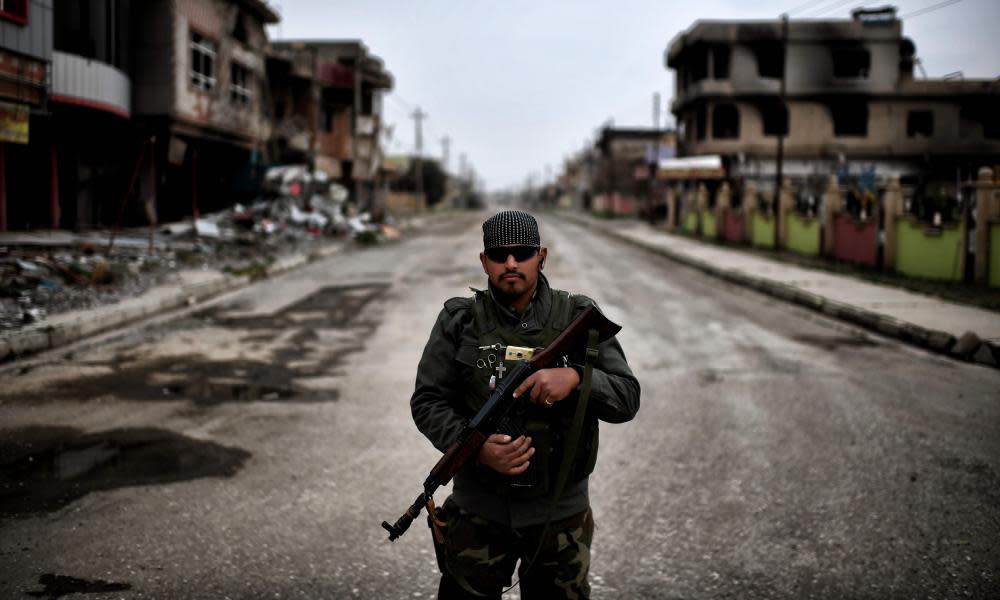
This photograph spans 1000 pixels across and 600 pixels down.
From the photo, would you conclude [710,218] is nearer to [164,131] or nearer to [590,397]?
[164,131]

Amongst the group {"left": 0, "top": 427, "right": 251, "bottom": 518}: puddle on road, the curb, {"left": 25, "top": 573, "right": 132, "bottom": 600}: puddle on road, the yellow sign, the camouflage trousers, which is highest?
the yellow sign

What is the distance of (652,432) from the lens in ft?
18.7

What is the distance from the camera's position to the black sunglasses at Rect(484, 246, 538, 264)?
2254 millimetres

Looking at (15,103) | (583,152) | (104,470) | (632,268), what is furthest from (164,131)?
(583,152)

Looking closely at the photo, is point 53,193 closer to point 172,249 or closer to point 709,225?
point 172,249

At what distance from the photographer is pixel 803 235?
2356 cm

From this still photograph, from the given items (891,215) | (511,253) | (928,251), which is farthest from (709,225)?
(511,253)

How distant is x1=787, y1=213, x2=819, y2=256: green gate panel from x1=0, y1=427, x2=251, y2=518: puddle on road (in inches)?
798

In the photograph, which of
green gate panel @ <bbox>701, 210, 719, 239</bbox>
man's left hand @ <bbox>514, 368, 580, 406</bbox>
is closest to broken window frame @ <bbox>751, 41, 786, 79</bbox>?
green gate panel @ <bbox>701, 210, 719, 239</bbox>

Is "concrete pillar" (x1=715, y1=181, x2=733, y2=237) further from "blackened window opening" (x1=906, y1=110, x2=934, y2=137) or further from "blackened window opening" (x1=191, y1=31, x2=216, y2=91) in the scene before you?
"blackened window opening" (x1=906, y1=110, x2=934, y2=137)

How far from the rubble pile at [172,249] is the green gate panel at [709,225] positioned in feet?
43.6

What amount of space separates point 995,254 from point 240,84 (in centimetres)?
2397

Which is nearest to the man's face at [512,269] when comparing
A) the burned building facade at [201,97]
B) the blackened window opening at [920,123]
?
the burned building facade at [201,97]

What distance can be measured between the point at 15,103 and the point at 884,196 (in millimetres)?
17682
